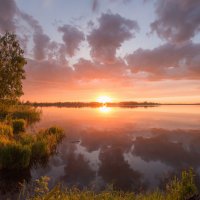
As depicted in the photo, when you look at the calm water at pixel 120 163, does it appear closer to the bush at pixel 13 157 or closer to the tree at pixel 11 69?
the bush at pixel 13 157

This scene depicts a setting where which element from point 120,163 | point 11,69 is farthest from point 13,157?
point 11,69

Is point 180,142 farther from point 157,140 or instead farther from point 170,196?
point 170,196

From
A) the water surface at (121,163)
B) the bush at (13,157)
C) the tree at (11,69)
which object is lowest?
the water surface at (121,163)

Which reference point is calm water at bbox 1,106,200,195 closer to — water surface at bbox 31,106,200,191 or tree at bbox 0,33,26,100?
water surface at bbox 31,106,200,191

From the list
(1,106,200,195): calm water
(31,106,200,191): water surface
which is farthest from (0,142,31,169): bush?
(31,106,200,191): water surface

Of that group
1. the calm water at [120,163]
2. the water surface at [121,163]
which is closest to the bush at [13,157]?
the calm water at [120,163]

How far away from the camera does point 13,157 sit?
14.3 metres

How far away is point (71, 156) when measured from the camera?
19531mm

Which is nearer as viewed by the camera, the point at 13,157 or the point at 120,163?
the point at 13,157

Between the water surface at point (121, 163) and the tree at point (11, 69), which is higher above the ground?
the tree at point (11, 69)

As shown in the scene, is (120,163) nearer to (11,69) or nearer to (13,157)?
(13,157)

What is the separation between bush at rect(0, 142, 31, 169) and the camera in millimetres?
13953

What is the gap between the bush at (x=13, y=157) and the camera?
14.0 meters

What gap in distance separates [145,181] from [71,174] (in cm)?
536
